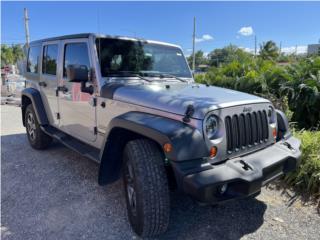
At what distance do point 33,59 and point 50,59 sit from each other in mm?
928

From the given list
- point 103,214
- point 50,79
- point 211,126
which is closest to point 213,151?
point 211,126

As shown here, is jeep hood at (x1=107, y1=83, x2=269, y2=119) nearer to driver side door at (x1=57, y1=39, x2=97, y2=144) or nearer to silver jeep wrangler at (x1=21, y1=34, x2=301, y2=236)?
silver jeep wrangler at (x1=21, y1=34, x2=301, y2=236)

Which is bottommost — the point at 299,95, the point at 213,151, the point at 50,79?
the point at 213,151

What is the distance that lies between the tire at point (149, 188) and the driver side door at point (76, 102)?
118 cm

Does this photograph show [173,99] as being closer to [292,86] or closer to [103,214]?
[103,214]

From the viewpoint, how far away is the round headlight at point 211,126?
2.27 metres

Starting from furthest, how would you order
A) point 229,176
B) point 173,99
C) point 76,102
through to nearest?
point 76,102, point 173,99, point 229,176

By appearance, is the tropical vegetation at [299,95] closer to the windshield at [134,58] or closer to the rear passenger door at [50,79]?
the windshield at [134,58]

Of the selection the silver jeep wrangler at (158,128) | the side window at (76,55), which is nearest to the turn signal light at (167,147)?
the silver jeep wrangler at (158,128)

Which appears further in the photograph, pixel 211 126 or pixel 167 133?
pixel 211 126

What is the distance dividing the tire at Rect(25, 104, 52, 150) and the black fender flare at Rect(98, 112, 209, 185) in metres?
2.49

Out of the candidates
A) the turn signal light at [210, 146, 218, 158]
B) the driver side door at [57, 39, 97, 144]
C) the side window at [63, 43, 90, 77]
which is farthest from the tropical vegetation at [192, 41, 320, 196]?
the side window at [63, 43, 90, 77]

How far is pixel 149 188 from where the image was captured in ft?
7.45

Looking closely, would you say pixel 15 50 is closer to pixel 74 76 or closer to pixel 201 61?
pixel 201 61
